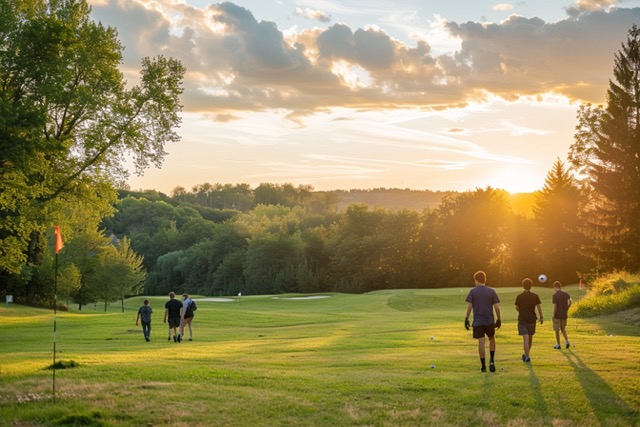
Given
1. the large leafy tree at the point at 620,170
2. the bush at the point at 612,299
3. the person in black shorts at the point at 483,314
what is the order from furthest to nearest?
the large leafy tree at the point at 620,170 → the bush at the point at 612,299 → the person in black shorts at the point at 483,314

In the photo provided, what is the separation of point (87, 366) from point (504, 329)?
801 inches

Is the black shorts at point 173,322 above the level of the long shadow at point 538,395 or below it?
above

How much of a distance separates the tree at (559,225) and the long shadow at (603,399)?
2803 inches

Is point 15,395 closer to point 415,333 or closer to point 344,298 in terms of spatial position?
point 415,333

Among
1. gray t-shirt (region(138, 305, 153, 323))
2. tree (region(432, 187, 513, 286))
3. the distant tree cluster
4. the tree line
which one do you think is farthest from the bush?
tree (region(432, 187, 513, 286))

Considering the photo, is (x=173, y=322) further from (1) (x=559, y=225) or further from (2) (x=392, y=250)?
(2) (x=392, y=250)

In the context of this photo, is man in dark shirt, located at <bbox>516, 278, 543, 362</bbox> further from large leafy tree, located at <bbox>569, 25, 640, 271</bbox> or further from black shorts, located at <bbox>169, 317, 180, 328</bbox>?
large leafy tree, located at <bbox>569, 25, 640, 271</bbox>

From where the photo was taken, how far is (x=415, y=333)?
29969mm

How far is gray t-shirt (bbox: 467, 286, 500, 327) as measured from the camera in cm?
1709

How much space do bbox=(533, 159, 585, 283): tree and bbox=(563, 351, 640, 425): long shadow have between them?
71.2 m

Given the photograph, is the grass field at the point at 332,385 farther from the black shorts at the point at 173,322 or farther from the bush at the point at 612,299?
the bush at the point at 612,299

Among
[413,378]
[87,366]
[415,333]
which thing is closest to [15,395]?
[87,366]

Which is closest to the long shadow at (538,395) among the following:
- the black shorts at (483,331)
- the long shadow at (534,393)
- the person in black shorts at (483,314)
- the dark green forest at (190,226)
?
the long shadow at (534,393)

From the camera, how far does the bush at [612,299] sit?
3575 cm
